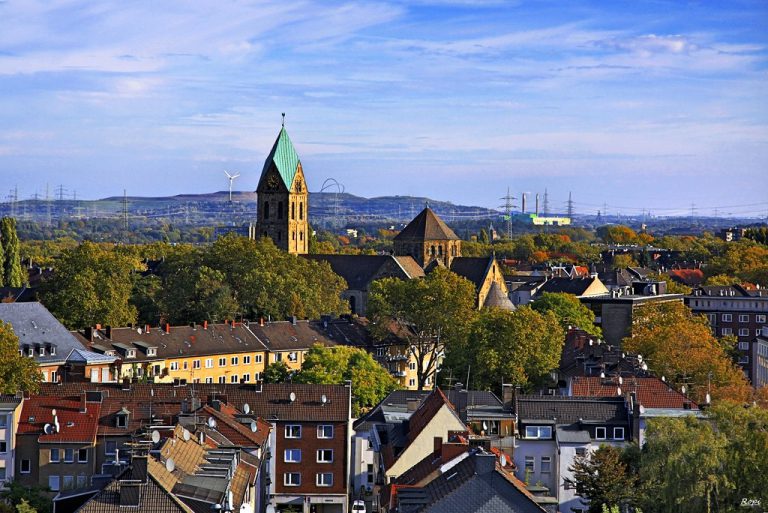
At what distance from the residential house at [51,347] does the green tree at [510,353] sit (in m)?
20.9

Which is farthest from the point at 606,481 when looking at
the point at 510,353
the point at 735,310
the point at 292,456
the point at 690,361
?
the point at 735,310

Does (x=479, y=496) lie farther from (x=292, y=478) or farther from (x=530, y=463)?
(x=292, y=478)

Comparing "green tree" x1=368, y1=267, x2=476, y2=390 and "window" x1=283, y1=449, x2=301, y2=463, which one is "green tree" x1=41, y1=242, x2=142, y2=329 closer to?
"green tree" x1=368, y1=267, x2=476, y2=390

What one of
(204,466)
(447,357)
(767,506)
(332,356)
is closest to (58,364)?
(332,356)

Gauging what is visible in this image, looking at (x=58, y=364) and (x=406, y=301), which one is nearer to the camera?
(x=58, y=364)

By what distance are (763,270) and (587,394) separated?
4377 inches

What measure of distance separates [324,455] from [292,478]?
1.53 m

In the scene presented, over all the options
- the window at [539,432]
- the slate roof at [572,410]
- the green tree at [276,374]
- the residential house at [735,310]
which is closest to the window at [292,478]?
the slate roof at [572,410]

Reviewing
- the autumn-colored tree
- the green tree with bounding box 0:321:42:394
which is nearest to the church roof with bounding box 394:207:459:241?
the autumn-colored tree

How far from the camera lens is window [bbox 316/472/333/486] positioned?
192 ft

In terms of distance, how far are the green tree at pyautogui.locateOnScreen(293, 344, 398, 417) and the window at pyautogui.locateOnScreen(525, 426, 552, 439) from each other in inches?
716

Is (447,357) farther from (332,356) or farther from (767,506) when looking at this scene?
(767,506)

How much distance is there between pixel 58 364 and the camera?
82.5m

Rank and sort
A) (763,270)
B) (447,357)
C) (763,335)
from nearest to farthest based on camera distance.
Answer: (447,357), (763,335), (763,270)
